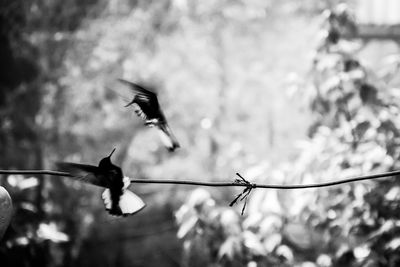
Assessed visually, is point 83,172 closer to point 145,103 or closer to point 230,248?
point 145,103

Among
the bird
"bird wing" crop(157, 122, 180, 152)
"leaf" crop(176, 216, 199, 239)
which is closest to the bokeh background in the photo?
"leaf" crop(176, 216, 199, 239)

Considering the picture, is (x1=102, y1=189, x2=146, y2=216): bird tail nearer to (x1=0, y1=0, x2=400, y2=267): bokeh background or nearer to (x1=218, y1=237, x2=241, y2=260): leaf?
(x1=0, y1=0, x2=400, y2=267): bokeh background

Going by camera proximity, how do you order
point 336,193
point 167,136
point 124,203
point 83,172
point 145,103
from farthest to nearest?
point 336,193
point 167,136
point 145,103
point 124,203
point 83,172

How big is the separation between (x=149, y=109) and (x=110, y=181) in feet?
1.32

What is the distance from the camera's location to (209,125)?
2916mm

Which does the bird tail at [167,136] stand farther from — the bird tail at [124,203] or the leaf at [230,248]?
the leaf at [230,248]

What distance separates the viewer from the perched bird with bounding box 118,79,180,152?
1409 millimetres

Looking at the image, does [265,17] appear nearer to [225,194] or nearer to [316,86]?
[225,194]

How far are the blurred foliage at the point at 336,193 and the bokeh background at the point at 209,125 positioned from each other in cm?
1

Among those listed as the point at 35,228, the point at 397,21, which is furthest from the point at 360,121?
the point at 397,21

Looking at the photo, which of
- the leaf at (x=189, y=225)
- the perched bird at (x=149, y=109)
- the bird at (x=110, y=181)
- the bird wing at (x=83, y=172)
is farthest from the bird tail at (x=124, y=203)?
the leaf at (x=189, y=225)

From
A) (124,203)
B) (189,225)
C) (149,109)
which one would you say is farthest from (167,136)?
(189,225)

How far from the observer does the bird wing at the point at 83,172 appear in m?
1.08

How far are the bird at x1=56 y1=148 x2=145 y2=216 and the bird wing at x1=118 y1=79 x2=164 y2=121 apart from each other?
33 cm
